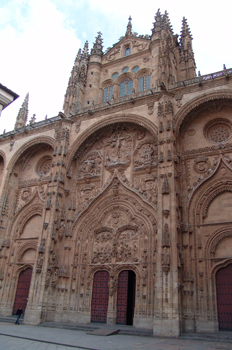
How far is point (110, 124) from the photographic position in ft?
72.4

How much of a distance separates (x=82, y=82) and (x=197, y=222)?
55.4 ft

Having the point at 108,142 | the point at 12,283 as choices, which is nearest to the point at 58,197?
the point at 108,142

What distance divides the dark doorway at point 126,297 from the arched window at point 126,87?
596 inches

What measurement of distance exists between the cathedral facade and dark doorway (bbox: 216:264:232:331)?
0.05 meters

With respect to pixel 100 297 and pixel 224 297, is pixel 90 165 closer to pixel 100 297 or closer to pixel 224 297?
pixel 100 297

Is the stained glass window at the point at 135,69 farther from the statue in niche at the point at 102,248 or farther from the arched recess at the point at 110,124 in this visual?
the statue in niche at the point at 102,248

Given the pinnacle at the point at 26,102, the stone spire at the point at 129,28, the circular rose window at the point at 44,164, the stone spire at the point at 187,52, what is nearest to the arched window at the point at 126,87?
the stone spire at the point at 187,52

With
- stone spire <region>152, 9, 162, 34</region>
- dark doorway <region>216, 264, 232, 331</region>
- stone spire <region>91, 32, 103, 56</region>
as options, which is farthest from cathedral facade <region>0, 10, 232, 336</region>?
stone spire <region>91, 32, 103, 56</region>

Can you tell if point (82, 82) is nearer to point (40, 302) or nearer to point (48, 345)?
point (40, 302)

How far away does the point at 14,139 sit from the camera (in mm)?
26250

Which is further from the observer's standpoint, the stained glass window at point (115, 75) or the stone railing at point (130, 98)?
the stained glass window at point (115, 75)

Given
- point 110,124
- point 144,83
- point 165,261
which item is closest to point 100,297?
point 165,261

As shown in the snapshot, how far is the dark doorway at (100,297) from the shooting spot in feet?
59.1

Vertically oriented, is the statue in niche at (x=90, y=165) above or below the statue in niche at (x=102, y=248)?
above
